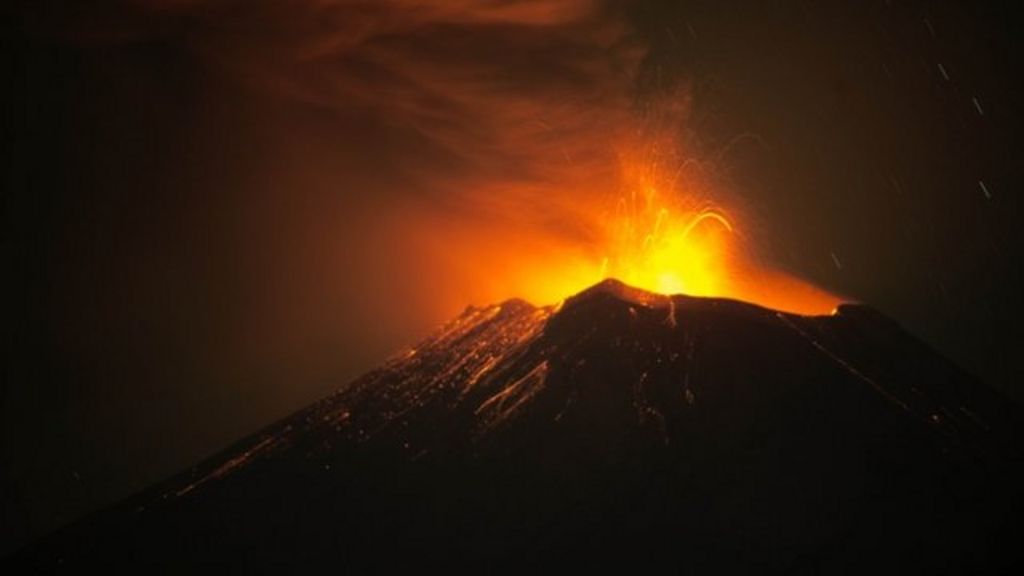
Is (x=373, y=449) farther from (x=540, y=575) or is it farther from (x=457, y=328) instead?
(x=457, y=328)

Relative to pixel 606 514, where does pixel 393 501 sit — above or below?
above

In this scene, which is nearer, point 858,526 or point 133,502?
point 858,526

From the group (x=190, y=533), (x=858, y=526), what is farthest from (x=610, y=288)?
(x=190, y=533)

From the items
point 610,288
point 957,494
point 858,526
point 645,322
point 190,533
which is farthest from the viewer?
point 610,288

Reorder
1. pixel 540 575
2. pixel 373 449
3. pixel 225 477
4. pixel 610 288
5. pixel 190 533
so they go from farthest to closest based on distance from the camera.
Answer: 1. pixel 610 288
2. pixel 225 477
3. pixel 373 449
4. pixel 190 533
5. pixel 540 575

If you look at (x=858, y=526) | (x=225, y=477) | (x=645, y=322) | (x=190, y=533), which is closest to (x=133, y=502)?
(x=225, y=477)

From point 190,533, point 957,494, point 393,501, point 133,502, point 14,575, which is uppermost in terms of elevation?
→ point 133,502

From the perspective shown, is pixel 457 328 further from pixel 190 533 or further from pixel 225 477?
pixel 190 533
